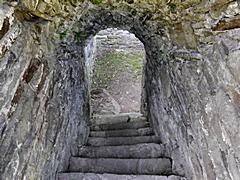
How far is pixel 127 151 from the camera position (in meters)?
2.56

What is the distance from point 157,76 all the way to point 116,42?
4649 mm

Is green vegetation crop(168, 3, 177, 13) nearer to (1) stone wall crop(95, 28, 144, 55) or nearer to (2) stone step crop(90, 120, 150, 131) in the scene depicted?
(2) stone step crop(90, 120, 150, 131)

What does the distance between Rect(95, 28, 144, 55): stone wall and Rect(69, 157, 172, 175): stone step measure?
451 cm

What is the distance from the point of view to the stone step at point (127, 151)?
249 cm

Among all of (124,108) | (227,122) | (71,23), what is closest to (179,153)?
(227,122)

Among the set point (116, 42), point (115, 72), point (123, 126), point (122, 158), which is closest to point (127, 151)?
point (122, 158)

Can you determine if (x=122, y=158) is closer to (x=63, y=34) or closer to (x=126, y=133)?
(x=126, y=133)

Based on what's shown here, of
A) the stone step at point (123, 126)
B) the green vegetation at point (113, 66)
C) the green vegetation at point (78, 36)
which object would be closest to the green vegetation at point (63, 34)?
the green vegetation at point (78, 36)

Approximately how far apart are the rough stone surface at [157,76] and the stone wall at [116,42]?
4.39 meters

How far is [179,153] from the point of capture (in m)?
2.09

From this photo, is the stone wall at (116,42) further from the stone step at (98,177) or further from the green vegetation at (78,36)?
the stone step at (98,177)

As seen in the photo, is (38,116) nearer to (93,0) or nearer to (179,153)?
(93,0)

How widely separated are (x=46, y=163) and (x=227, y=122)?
1.09 meters

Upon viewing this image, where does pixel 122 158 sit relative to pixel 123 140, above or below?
below
